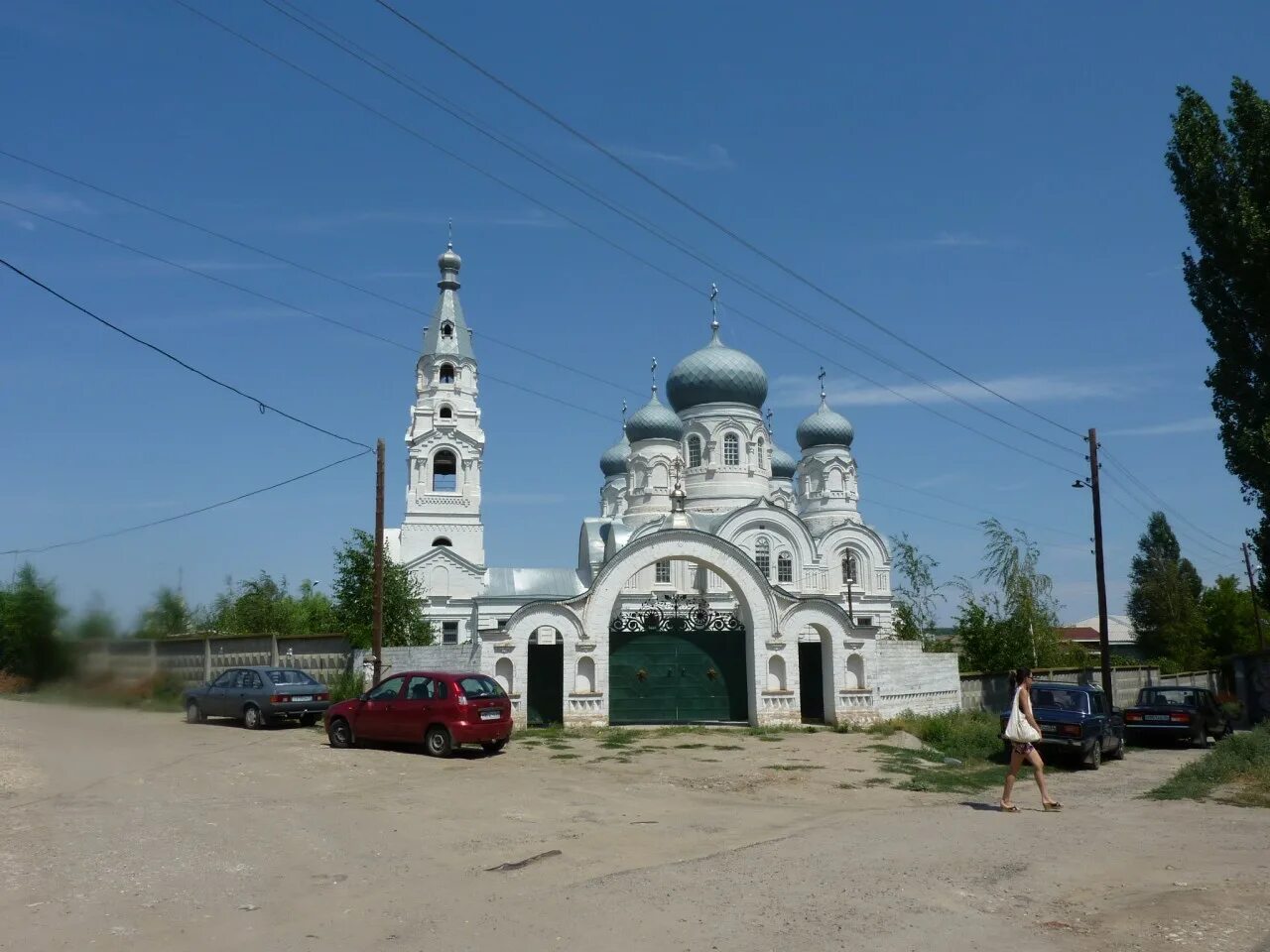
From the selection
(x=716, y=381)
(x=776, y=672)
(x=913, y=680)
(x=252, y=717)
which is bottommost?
(x=252, y=717)

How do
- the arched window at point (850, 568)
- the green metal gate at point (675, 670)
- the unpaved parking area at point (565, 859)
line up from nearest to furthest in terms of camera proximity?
1. the unpaved parking area at point (565, 859)
2. the green metal gate at point (675, 670)
3. the arched window at point (850, 568)

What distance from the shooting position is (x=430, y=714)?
16141mm

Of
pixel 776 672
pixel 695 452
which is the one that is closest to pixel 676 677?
pixel 776 672

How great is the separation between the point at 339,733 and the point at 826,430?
36.6 metres

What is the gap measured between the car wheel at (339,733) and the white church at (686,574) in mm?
4155

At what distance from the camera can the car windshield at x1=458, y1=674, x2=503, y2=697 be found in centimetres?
1636

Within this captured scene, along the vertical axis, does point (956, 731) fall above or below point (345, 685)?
below

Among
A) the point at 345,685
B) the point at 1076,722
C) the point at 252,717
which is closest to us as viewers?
the point at 1076,722

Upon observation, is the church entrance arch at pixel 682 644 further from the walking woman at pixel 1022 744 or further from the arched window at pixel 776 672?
the walking woman at pixel 1022 744

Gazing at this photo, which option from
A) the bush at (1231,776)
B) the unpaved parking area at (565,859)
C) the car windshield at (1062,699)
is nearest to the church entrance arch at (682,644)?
the car windshield at (1062,699)

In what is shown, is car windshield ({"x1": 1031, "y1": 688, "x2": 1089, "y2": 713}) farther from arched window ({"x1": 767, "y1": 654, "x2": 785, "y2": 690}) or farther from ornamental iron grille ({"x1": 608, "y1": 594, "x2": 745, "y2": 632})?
ornamental iron grille ({"x1": 608, "y1": 594, "x2": 745, "y2": 632})

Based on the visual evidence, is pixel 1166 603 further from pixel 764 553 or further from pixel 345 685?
pixel 345 685

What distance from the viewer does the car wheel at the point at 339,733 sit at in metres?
17.0

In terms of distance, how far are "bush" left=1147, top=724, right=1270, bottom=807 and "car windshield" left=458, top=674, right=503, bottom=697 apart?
9.63 metres
